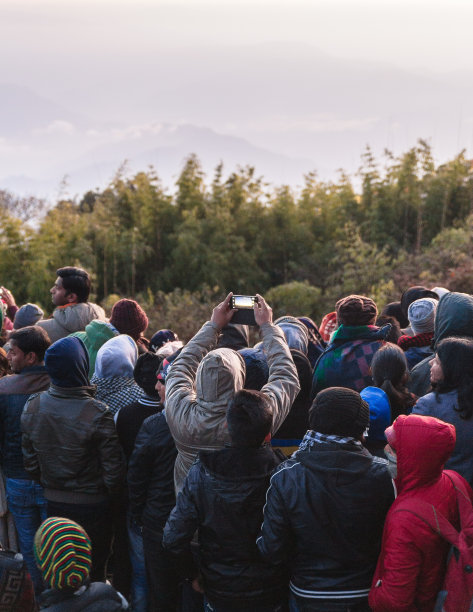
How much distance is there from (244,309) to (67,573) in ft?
4.14

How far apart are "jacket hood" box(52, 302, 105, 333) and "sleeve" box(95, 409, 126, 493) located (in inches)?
54.8

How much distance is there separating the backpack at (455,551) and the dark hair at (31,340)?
1841 millimetres

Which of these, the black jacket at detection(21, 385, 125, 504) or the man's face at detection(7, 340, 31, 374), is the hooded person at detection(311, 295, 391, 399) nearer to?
the black jacket at detection(21, 385, 125, 504)

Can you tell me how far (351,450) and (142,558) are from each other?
135cm

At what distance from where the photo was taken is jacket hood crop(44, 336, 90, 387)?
107 inches

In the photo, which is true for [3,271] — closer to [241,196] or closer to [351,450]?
[241,196]

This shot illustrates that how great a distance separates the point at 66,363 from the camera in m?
2.73

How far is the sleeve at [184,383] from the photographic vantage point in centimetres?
238

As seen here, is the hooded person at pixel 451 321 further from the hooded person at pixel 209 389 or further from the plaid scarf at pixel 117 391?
the plaid scarf at pixel 117 391

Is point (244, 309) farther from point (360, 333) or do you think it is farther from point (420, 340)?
point (420, 340)

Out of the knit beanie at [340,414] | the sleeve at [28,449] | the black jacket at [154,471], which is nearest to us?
the knit beanie at [340,414]

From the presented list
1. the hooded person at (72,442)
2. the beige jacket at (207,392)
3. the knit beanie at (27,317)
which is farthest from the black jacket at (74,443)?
the knit beanie at (27,317)

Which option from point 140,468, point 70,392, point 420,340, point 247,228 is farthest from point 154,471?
point 247,228

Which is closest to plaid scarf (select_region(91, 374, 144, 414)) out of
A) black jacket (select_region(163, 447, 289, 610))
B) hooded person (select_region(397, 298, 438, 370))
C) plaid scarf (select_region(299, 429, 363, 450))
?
black jacket (select_region(163, 447, 289, 610))
